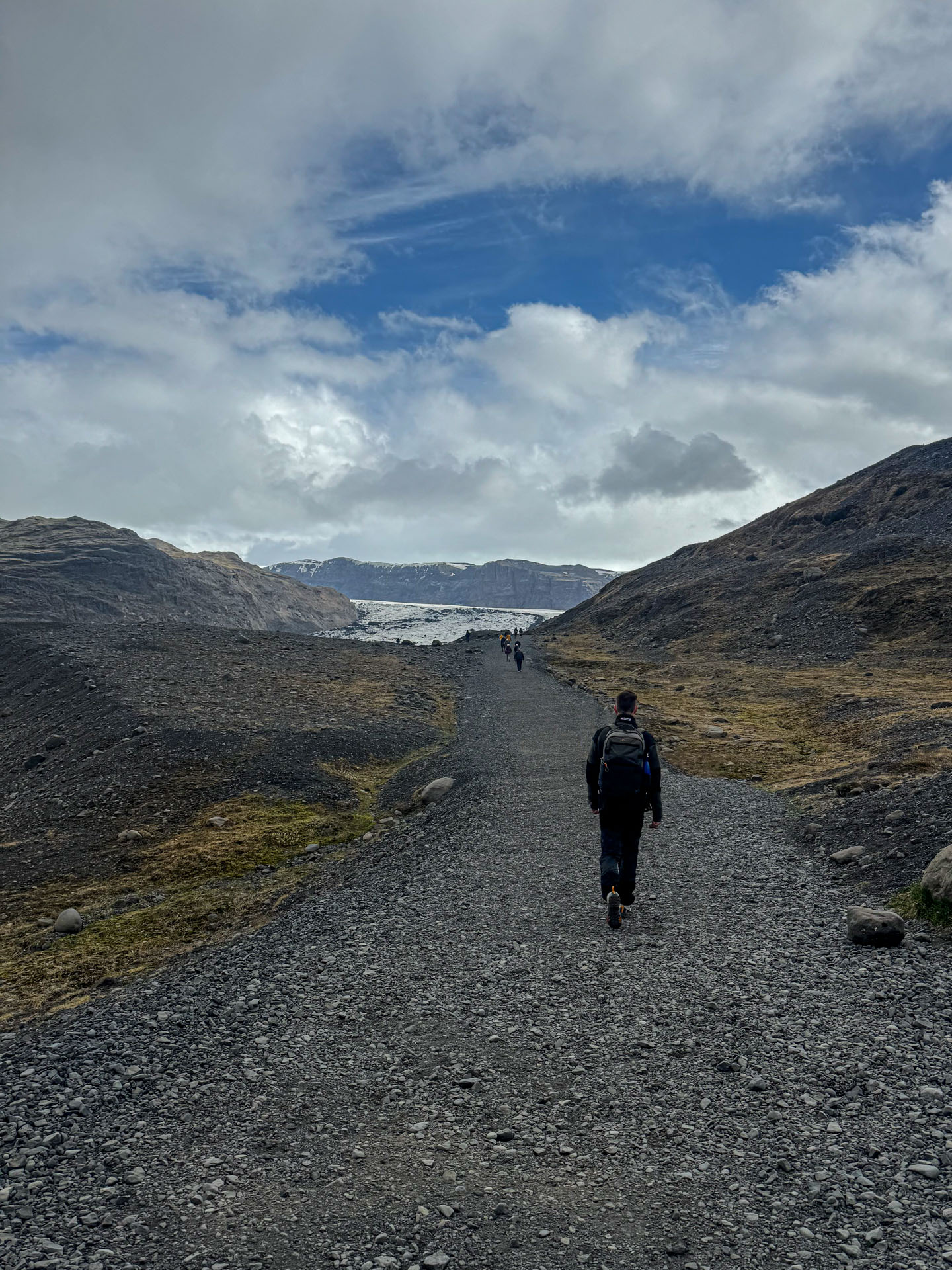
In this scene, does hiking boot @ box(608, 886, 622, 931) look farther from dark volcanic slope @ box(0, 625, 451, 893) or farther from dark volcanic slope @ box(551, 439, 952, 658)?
dark volcanic slope @ box(551, 439, 952, 658)

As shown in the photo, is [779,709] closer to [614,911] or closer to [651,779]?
[651,779]

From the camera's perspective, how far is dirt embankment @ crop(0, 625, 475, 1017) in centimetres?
1480

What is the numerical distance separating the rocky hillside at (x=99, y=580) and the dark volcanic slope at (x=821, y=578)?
87113mm

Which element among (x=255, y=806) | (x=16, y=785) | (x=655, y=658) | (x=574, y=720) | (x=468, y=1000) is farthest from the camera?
(x=655, y=658)

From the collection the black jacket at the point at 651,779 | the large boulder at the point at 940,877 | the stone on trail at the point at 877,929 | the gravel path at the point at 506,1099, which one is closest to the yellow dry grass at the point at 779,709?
the large boulder at the point at 940,877

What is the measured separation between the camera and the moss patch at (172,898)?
1255 centimetres

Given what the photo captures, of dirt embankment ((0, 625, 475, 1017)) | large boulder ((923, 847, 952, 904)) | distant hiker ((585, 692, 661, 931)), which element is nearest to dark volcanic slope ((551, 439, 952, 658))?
dirt embankment ((0, 625, 475, 1017))

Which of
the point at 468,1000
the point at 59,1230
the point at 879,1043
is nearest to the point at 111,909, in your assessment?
the point at 468,1000

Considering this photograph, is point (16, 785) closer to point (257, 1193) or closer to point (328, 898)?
point (328, 898)

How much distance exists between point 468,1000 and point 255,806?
1508 cm

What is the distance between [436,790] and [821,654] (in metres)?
51.6

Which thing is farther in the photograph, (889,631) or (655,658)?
(655,658)

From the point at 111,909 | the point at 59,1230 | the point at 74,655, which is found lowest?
the point at 111,909

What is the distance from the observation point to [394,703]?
1624 inches
